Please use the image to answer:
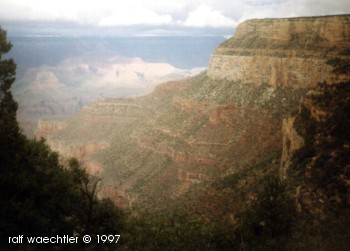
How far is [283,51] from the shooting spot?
1670 inches

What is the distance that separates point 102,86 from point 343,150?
499 ft

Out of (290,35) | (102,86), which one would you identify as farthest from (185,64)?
(290,35)

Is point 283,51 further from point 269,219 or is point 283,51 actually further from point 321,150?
point 269,219

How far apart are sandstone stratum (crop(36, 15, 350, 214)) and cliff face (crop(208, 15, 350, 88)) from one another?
0.09 meters

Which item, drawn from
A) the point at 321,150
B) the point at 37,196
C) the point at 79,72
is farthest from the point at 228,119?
the point at 79,72

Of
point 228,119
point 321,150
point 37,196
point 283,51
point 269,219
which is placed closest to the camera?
point 37,196

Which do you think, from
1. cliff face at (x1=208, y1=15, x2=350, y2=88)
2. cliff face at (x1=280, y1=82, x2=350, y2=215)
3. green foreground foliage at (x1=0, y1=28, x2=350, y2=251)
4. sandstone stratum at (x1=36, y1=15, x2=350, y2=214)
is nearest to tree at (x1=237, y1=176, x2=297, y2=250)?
green foreground foliage at (x1=0, y1=28, x2=350, y2=251)

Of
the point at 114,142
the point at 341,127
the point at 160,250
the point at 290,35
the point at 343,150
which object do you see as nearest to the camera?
the point at 160,250

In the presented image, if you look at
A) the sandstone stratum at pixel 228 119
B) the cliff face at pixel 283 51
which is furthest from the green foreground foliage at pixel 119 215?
the cliff face at pixel 283 51

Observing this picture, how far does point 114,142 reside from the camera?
186 ft

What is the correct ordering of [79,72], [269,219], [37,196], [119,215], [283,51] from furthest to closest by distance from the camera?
[79,72] → [283,51] → [119,215] → [269,219] → [37,196]

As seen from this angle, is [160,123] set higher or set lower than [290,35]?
lower

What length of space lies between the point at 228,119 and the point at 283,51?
7.75 metres

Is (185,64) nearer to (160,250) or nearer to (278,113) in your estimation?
(278,113)
